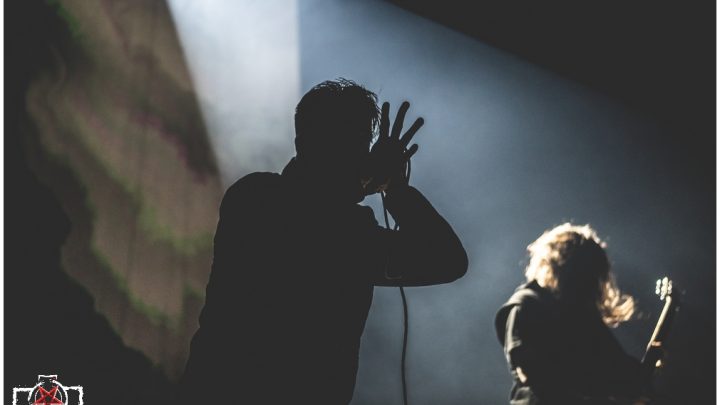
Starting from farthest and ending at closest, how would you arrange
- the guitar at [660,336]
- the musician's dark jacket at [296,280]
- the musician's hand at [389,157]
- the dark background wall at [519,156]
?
the dark background wall at [519,156] → the guitar at [660,336] → the musician's hand at [389,157] → the musician's dark jacket at [296,280]

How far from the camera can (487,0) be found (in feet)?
8.36

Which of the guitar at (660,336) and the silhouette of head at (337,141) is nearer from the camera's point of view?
the silhouette of head at (337,141)

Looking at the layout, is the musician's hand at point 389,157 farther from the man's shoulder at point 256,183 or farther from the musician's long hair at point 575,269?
the musician's long hair at point 575,269

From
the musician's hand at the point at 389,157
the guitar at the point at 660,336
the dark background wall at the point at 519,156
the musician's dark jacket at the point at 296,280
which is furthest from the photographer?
the dark background wall at the point at 519,156

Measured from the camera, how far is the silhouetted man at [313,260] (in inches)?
25.6

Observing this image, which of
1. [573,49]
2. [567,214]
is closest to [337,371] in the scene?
[573,49]

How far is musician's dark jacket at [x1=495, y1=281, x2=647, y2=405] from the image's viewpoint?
168 centimetres

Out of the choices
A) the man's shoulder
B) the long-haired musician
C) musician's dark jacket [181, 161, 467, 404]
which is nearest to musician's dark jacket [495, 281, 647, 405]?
the long-haired musician

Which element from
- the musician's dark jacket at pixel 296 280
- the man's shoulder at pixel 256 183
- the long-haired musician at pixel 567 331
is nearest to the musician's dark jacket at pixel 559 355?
the long-haired musician at pixel 567 331

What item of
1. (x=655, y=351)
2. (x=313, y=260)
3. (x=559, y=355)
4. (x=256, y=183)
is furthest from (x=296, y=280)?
(x=655, y=351)

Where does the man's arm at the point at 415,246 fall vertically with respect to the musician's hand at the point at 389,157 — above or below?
below

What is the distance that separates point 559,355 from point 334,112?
4.28 feet

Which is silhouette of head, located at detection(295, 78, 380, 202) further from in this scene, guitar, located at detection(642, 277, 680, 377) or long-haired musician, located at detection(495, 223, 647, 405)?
guitar, located at detection(642, 277, 680, 377)

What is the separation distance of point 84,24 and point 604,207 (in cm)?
276
